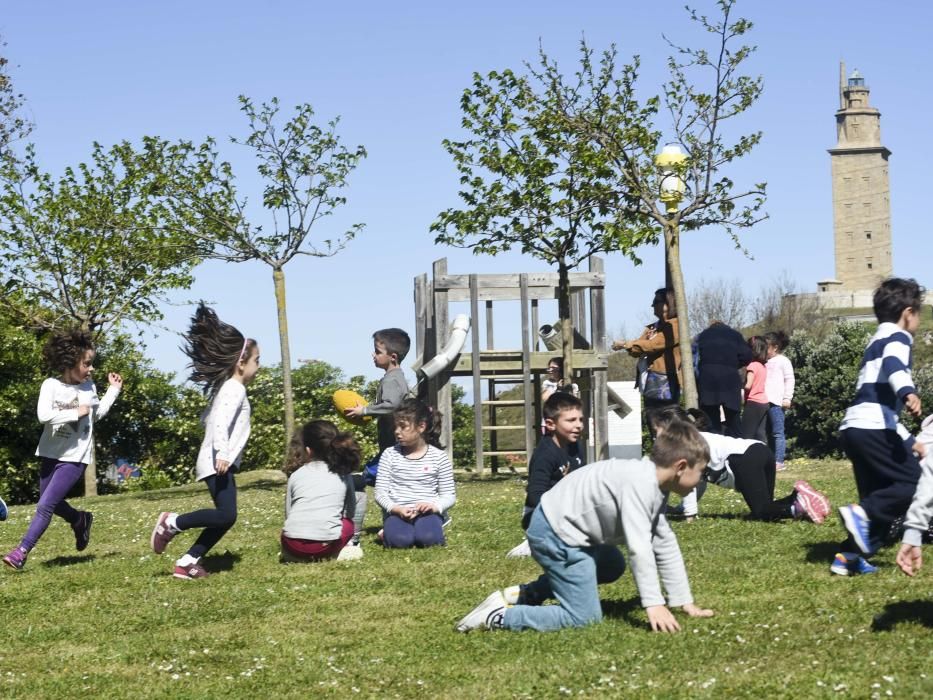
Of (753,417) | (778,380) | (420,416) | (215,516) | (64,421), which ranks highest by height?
(64,421)

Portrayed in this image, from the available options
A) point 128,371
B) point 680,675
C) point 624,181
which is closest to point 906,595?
point 680,675

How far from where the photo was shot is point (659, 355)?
15.4 m

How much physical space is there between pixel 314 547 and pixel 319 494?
42cm

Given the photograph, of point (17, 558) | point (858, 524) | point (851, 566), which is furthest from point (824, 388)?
point (17, 558)

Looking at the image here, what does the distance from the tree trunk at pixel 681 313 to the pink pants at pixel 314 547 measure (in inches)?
261

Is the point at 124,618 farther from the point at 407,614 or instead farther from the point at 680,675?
the point at 680,675

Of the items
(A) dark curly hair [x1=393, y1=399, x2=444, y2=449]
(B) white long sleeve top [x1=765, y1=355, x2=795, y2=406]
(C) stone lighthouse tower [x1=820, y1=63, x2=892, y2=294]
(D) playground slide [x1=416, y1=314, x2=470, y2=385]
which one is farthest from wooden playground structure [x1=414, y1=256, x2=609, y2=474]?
(C) stone lighthouse tower [x1=820, y1=63, x2=892, y2=294]

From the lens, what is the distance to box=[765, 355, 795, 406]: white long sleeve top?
16797 mm

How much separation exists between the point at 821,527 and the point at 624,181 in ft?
28.6

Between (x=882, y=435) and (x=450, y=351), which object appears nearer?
(x=882, y=435)

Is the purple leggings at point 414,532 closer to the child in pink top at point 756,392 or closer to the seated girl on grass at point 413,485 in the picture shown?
the seated girl on grass at point 413,485

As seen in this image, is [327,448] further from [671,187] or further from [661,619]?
[671,187]

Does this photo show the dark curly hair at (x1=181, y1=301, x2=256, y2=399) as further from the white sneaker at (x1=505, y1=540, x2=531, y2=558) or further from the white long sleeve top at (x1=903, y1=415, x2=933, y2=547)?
the white long sleeve top at (x1=903, y1=415, x2=933, y2=547)

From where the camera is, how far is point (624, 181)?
1816cm
